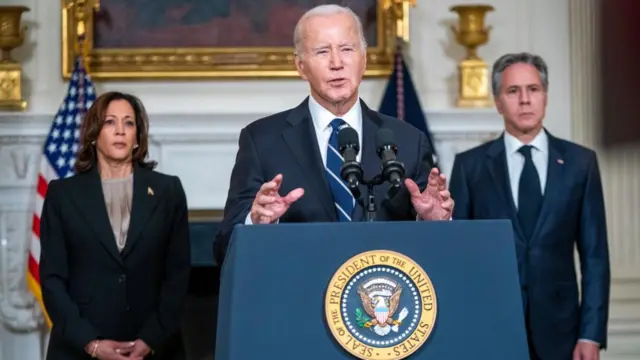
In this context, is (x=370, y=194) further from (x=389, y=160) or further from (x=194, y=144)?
(x=194, y=144)

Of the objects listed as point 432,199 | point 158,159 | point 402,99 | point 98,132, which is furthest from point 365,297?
point 158,159

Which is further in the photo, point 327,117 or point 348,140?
point 327,117

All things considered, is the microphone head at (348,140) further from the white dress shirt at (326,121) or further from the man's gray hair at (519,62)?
the man's gray hair at (519,62)

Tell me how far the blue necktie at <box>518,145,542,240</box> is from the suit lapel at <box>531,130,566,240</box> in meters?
0.02

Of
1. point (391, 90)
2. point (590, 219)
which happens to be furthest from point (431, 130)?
point (590, 219)

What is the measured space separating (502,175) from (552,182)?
192mm

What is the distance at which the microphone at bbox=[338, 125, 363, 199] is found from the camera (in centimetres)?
209

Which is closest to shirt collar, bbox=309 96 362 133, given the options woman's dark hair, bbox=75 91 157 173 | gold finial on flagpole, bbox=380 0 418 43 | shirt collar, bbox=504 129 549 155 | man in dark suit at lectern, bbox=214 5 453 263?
man in dark suit at lectern, bbox=214 5 453 263

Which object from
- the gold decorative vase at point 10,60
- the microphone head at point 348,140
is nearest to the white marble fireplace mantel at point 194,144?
the gold decorative vase at point 10,60

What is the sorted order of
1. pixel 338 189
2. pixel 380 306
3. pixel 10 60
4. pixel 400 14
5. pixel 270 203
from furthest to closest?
1. pixel 400 14
2. pixel 10 60
3. pixel 338 189
4. pixel 270 203
5. pixel 380 306

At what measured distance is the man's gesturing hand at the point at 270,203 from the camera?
208cm

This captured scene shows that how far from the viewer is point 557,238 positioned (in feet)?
12.8

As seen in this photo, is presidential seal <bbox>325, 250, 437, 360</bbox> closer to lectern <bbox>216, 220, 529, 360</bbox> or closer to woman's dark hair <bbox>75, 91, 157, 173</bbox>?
lectern <bbox>216, 220, 529, 360</bbox>

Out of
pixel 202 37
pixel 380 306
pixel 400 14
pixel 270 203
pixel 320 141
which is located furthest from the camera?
pixel 202 37
